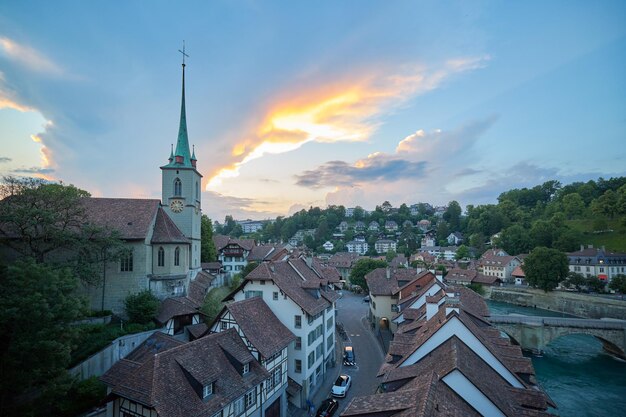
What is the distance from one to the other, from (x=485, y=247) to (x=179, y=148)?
12520cm

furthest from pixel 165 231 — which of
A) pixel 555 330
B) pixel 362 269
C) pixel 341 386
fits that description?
pixel 555 330

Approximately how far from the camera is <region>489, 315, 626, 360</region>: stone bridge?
40781mm

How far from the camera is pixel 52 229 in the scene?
25641 millimetres

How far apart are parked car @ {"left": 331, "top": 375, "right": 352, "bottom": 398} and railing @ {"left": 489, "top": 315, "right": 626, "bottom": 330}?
24.3 meters

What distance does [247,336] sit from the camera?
21688 mm

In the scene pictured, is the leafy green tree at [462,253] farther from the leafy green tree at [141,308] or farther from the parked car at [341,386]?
the leafy green tree at [141,308]

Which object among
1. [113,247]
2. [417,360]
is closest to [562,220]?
[417,360]

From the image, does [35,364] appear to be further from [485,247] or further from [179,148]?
[485,247]

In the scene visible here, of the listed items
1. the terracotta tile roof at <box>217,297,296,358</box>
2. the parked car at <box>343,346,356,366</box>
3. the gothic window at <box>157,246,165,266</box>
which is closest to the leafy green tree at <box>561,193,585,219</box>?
the parked car at <box>343,346,356,366</box>

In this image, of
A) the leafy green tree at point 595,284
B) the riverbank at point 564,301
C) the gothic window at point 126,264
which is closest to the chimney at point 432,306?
the gothic window at point 126,264

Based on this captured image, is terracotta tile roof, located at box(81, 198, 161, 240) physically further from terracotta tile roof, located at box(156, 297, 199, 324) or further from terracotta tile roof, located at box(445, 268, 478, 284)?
terracotta tile roof, located at box(445, 268, 478, 284)

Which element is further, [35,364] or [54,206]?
[54,206]

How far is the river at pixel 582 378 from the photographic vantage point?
28.3m

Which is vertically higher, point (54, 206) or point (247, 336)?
point (54, 206)
